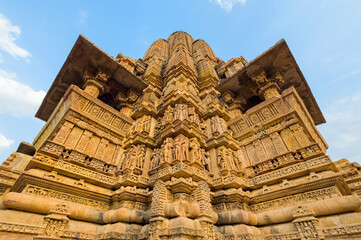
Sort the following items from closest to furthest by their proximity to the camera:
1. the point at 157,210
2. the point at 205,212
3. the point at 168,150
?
the point at 157,210, the point at 205,212, the point at 168,150

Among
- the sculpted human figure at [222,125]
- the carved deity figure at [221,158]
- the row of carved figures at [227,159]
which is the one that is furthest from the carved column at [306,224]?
the sculpted human figure at [222,125]

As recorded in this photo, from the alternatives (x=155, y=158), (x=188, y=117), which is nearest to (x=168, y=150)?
(x=155, y=158)

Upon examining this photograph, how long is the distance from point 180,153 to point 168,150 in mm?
651

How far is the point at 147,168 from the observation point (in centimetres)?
752

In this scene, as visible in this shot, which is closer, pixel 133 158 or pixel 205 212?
pixel 205 212

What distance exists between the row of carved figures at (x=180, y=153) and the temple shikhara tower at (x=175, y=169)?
5cm

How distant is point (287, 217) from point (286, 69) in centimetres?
787

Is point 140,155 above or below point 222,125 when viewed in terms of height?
below

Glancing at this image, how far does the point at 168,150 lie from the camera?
23.4 ft

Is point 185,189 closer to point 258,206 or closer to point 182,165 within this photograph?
point 182,165

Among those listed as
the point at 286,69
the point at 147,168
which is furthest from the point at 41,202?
Result: the point at 286,69

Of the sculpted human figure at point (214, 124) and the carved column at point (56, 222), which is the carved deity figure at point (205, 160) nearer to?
the sculpted human figure at point (214, 124)

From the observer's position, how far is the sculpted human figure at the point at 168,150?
6777 millimetres

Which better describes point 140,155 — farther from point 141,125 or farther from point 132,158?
point 141,125
